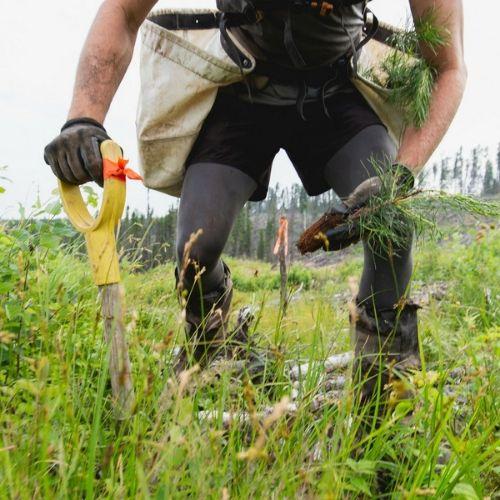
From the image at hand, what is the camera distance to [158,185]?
282 centimetres

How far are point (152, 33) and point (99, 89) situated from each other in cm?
56

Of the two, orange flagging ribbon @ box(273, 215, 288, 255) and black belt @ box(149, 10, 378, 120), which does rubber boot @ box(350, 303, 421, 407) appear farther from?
black belt @ box(149, 10, 378, 120)

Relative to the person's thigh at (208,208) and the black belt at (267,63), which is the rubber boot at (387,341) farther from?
the black belt at (267,63)

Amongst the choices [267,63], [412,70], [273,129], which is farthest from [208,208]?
[412,70]

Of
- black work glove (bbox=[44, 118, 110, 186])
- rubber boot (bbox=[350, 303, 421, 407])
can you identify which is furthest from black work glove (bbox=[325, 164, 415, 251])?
black work glove (bbox=[44, 118, 110, 186])

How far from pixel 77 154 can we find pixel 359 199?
105 centimetres

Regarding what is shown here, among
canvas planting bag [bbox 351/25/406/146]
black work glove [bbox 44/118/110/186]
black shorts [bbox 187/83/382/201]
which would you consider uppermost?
canvas planting bag [bbox 351/25/406/146]

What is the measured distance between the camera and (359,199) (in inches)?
81.4

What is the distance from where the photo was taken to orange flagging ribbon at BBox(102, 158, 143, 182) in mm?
1571

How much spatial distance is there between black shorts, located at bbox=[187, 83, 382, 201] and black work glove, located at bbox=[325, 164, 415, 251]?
0.57 m

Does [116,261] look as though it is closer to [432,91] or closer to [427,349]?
[432,91]

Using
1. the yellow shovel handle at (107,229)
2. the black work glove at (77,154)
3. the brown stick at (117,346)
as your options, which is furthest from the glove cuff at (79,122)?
the brown stick at (117,346)

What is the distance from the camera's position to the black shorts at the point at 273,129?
8.55 feet

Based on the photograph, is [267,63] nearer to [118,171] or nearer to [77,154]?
[77,154]
